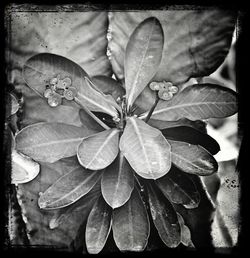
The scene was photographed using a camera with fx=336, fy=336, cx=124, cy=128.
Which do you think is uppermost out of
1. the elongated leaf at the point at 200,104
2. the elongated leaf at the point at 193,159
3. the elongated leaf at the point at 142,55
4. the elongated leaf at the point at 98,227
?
the elongated leaf at the point at 142,55

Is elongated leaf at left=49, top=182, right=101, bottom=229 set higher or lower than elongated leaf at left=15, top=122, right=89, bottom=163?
lower

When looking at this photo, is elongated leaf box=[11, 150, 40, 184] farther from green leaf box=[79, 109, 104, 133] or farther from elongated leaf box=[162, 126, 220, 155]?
elongated leaf box=[162, 126, 220, 155]

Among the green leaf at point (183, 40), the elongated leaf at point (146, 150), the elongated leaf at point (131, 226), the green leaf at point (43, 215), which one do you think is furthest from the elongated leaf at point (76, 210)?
the green leaf at point (183, 40)

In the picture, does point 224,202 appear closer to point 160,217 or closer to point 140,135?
point 160,217

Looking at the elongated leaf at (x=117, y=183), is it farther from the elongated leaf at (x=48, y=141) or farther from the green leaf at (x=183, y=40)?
the green leaf at (x=183, y=40)

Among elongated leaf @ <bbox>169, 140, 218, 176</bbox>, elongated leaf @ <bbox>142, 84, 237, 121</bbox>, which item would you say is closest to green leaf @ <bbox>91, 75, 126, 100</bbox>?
elongated leaf @ <bbox>142, 84, 237, 121</bbox>


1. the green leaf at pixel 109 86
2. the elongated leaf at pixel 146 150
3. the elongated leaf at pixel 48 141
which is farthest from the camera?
the green leaf at pixel 109 86

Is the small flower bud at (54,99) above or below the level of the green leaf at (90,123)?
above
